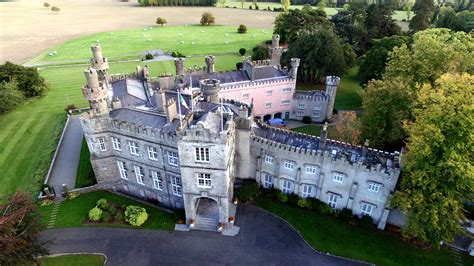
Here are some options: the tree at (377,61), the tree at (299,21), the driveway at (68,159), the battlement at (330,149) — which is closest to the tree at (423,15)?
the tree at (299,21)

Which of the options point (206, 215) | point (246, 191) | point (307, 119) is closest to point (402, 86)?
point (307, 119)

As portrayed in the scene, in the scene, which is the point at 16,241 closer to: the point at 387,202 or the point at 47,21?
the point at 387,202

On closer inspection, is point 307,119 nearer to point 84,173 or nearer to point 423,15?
point 84,173

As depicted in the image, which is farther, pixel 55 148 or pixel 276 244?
pixel 55 148

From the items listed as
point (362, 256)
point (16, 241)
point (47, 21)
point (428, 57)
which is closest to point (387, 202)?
point (362, 256)

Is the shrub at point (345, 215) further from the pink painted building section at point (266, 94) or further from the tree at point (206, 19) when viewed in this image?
the tree at point (206, 19)

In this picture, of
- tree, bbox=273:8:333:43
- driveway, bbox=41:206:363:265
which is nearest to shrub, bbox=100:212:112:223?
driveway, bbox=41:206:363:265
